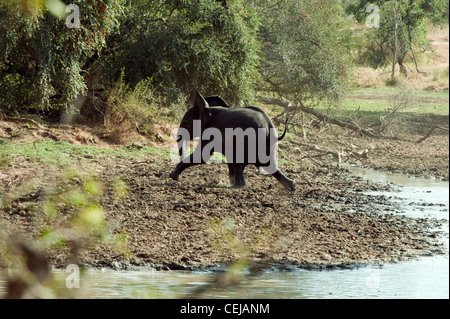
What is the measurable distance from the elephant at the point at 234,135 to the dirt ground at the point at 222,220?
41 centimetres

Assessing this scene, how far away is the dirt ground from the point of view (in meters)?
7.67

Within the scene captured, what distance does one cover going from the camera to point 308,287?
22.1 feet

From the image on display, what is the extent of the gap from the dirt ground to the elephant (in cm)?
41

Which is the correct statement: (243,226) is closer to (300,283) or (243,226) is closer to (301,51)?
(300,283)

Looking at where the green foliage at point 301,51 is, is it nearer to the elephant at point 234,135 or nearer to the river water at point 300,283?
the elephant at point 234,135

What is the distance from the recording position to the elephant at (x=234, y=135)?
11133 mm

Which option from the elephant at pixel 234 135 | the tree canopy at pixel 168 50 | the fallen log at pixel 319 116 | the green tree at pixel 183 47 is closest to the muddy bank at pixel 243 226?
the elephant at pixel 234 135

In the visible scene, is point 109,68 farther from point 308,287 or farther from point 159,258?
point 308,287

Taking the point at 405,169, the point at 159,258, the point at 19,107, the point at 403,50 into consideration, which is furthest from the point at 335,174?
the point at 403,50

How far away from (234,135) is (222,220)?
218 cm

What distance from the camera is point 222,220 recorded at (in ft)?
30.5

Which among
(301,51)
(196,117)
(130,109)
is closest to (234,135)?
(196,117)

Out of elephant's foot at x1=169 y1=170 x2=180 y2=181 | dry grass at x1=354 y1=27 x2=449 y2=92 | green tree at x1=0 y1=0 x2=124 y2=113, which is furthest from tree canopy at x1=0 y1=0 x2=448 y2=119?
dry grass at x1=354 y1=27 x2=449 y2=92

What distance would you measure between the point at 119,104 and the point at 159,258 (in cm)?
842
